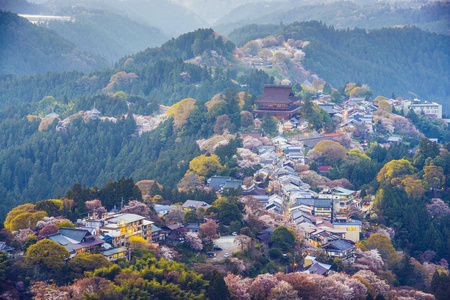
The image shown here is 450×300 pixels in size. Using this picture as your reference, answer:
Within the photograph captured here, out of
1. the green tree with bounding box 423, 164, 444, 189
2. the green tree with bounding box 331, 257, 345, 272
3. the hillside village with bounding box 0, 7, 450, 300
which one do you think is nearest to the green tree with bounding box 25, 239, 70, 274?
the hillside village with bounding box 0, 7, 450, 300

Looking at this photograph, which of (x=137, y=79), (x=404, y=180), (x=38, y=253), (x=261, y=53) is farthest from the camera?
(x=261, y=53)

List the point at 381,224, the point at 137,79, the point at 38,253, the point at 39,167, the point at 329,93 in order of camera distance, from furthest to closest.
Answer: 1. the point at 137,79
2. the point at 329,93
3. the point at 39,167
4. the point at 381,224
5. the point at 38,253

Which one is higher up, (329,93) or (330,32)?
(330,32)

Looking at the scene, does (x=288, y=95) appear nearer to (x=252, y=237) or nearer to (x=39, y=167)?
(x=39, y=167)

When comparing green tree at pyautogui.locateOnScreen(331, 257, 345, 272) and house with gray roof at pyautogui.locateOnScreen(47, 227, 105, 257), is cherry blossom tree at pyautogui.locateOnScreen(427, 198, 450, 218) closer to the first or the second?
green tree at pyautogui.locateOnScreen(331, 257, 345, 272)

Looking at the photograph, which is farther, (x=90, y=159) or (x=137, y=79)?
(x=137, y=79)

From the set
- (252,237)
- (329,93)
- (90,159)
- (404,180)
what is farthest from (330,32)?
(252,237)

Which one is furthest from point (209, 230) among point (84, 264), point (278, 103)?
point (278, 103)
